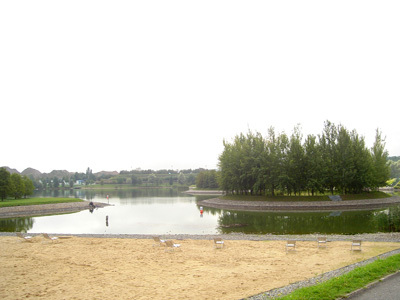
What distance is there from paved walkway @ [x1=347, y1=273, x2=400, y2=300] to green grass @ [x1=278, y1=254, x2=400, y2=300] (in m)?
0.23

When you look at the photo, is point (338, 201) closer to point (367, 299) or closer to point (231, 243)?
point (231, 243)

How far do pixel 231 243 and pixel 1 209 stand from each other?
51.8 metres

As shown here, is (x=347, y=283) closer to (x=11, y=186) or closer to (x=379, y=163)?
(x=379, y=163)

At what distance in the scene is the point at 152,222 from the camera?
140 ft

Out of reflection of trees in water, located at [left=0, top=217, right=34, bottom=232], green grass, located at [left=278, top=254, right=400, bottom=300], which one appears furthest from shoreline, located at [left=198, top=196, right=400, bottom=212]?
green grass, located at [left=278, top=254, right=400, bottom=300]

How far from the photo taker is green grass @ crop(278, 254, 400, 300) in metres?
10.0

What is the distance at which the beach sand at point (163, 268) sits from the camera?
1273 cm

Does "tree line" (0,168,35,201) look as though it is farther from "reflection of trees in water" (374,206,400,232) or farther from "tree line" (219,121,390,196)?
"reflection of trees in water" (374,206,400,232)

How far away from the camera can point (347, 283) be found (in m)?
11.1

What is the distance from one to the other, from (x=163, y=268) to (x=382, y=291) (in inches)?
400

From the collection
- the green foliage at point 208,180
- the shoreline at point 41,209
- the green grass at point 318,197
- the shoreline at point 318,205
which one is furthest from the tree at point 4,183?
the green foliage at point 208,180

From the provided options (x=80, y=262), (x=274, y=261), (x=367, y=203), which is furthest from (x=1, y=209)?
(x=367, y=203)

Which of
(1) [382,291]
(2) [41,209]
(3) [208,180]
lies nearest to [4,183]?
(2) [41,209]

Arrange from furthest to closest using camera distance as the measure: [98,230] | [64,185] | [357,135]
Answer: [64,185] → [357,135] → [98,230]
